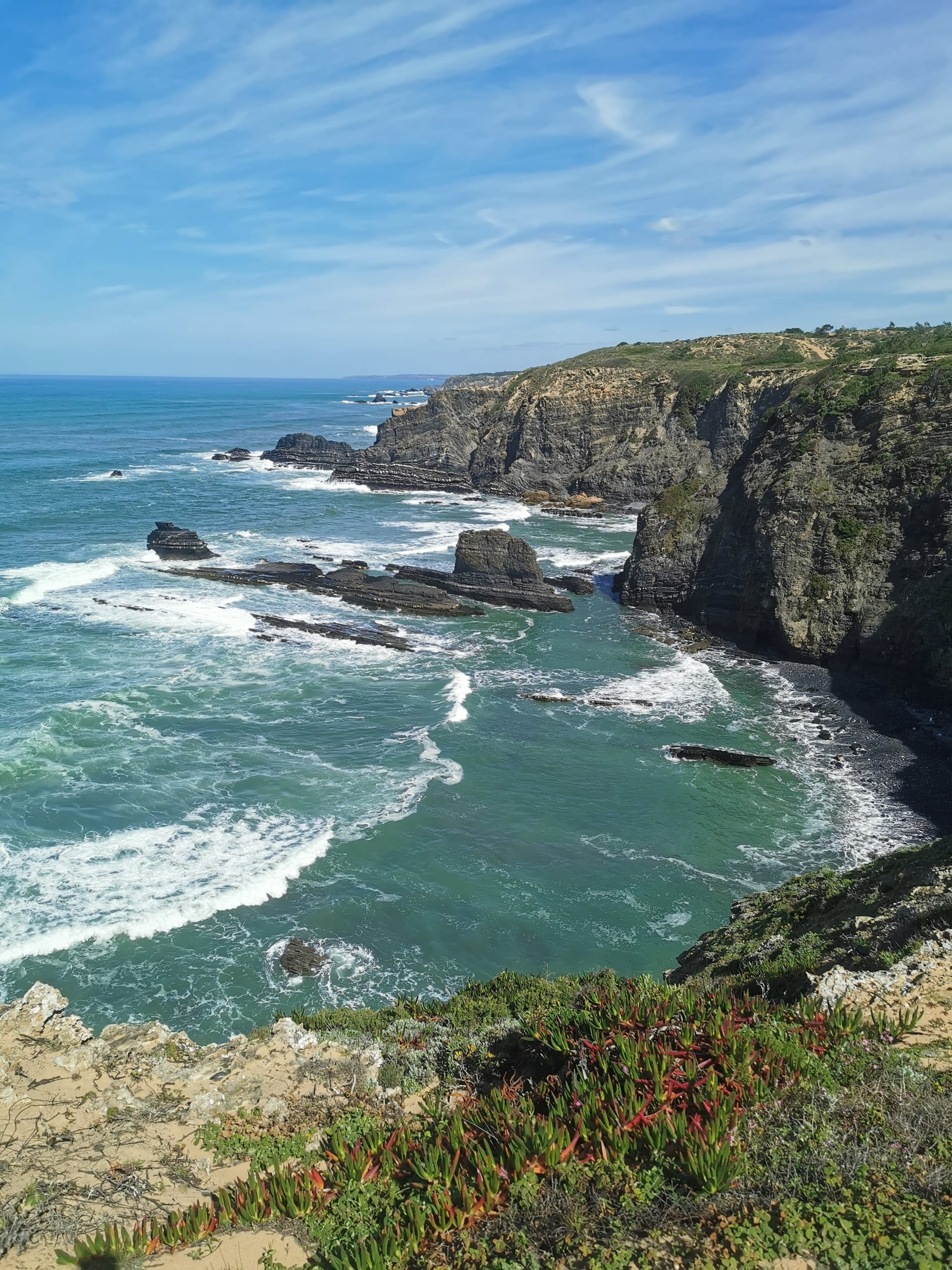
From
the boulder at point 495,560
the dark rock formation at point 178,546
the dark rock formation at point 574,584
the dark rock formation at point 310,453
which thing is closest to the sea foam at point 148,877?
the boulder at point 495,560

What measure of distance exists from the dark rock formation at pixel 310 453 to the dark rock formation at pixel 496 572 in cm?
4930

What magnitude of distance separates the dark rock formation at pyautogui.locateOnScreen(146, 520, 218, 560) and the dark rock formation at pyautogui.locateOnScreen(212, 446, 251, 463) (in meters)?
45.9

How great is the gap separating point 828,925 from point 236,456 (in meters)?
91.3

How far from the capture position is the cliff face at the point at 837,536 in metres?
28.9

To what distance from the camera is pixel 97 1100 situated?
26.3 feet

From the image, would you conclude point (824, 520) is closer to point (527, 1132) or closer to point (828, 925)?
point (828, 925)

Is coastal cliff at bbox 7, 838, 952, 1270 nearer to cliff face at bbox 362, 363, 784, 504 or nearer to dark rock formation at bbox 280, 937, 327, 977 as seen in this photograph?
dark rock formation at bbox 280, 937, 327, 977

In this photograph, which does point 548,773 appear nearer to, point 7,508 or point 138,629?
point 138,629

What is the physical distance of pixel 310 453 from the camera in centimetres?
9212

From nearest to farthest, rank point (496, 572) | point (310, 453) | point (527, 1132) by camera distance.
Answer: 1. point (527, 1132)
2. point (496, 572)
3. point (310, 453)

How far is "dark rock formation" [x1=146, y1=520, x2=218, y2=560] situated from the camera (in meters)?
46.6

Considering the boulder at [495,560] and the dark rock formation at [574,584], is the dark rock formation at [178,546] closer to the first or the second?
the boulder at [495,560]

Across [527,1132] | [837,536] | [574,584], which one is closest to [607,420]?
[574,584]

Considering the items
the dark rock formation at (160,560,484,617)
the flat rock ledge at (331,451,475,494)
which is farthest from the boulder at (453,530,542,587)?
the flat rock ledge at (331,451,475,494)
